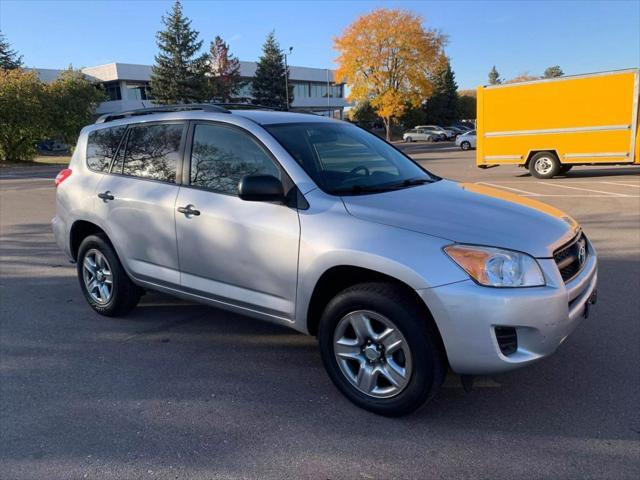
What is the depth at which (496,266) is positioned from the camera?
111 inches

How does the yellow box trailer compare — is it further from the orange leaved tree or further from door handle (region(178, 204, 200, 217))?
the orange leaved tree

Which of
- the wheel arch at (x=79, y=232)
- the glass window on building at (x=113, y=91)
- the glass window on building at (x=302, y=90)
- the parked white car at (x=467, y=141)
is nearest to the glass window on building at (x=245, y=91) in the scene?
the glass window on building at (x=302, y=90)

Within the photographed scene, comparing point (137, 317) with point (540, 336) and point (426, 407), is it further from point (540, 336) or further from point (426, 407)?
point (540, 336)

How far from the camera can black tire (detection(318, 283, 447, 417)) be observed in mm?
2906

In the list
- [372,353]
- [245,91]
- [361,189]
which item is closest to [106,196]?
[361,189]

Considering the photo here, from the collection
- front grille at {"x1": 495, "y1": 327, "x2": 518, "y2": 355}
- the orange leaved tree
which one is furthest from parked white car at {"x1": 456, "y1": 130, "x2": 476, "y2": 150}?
front grille at {"x1": 495, "y1": 327, "x2": 518, "y2": 355}

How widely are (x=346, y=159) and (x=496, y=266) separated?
1.64 metres

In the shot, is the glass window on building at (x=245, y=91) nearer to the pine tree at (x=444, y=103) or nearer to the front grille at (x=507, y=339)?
the pine tree at (x=444, y=103)

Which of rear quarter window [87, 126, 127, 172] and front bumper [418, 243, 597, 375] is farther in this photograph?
rear quarter window [87, 126, 127, 172]

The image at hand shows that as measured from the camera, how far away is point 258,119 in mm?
3912

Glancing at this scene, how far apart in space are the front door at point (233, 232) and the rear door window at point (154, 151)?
22 cm

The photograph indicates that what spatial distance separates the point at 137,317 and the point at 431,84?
46.9 meters

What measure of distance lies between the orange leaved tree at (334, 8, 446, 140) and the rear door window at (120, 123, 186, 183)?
144 ft

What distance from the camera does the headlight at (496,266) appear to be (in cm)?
279
